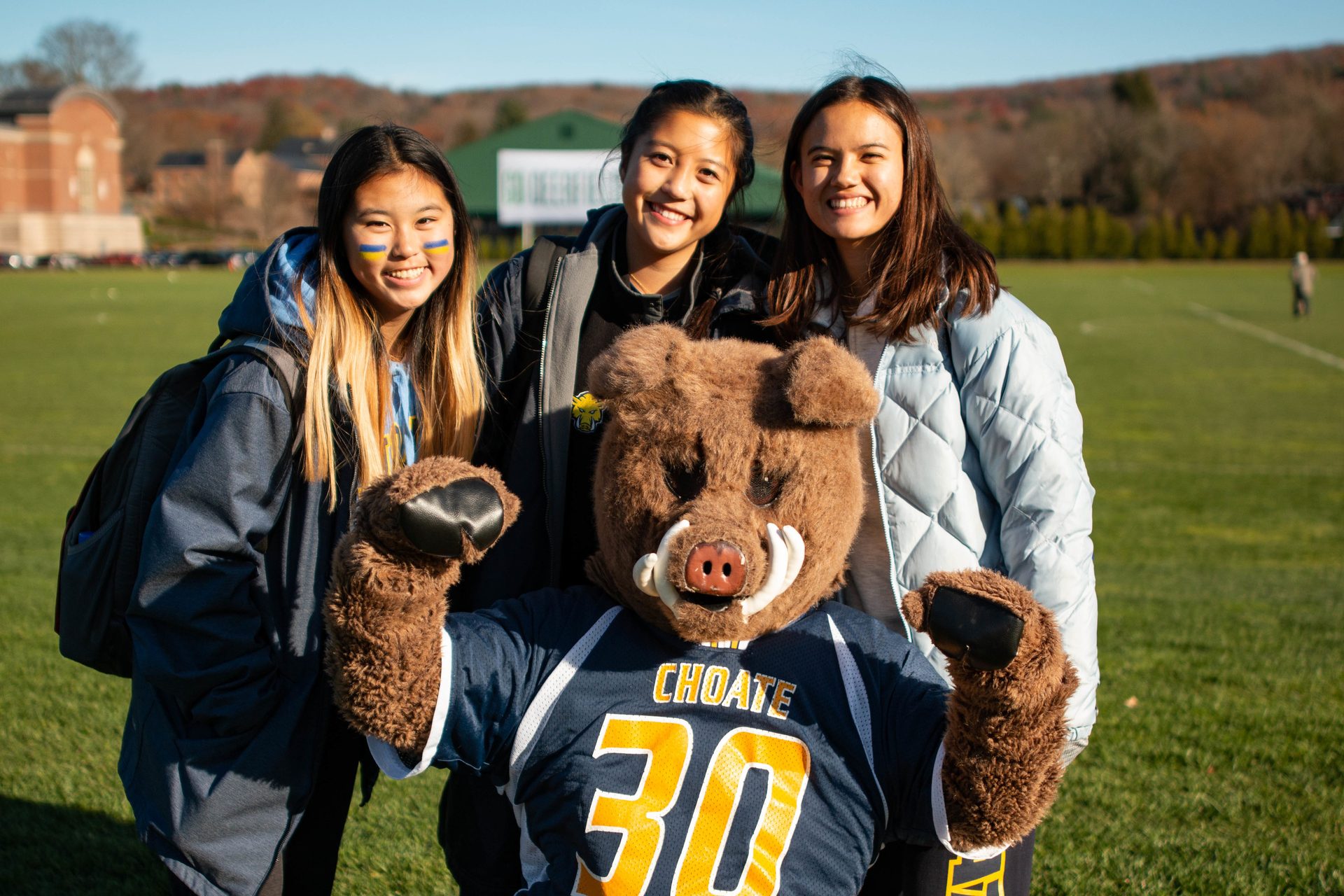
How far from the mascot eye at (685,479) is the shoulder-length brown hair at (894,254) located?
0.60m

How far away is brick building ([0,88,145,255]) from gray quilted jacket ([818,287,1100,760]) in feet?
236

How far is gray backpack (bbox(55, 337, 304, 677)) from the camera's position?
232 centimetres

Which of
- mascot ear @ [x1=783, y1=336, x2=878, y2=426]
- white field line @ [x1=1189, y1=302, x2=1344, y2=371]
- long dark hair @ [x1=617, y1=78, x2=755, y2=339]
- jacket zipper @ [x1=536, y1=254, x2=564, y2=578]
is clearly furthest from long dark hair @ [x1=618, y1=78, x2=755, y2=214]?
white field line @ [x1=1189, y1=302, x2=1344, y2=371]

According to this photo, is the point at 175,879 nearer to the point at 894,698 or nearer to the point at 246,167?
the point at 894,698

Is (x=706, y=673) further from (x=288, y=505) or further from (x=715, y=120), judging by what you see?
(x=715, y=120)

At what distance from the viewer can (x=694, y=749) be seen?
2.07 metres

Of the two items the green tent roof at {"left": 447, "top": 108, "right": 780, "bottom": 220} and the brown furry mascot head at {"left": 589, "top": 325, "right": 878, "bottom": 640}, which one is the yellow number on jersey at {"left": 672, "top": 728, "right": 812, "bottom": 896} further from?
the green tent roof at {"left": 447, "top": 108, "right": 780, "bottom": 220}

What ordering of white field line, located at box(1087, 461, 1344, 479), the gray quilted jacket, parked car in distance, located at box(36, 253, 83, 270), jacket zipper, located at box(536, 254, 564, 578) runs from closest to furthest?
the gray quilted jacket < jacket zipper, located at box(536, 254, 564, 578) < white field line, located at box(1087, 461, 1344, 479) < parked car in distance, located at box(36, 253, 83, 270)

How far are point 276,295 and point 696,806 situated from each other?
1.38 metres

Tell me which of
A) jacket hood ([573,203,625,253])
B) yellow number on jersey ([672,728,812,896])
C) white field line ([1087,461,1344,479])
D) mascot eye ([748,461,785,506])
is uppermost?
jacket hood ([573,203,625,253])

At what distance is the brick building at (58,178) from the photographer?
216ft

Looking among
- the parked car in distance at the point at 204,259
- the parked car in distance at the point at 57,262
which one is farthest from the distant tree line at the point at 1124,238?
the parked car in distance at the point at 57,262

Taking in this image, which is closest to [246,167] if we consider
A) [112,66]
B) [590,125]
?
[112,66]

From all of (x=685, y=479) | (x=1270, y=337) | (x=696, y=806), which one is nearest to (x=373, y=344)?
(x=685, y=479)
